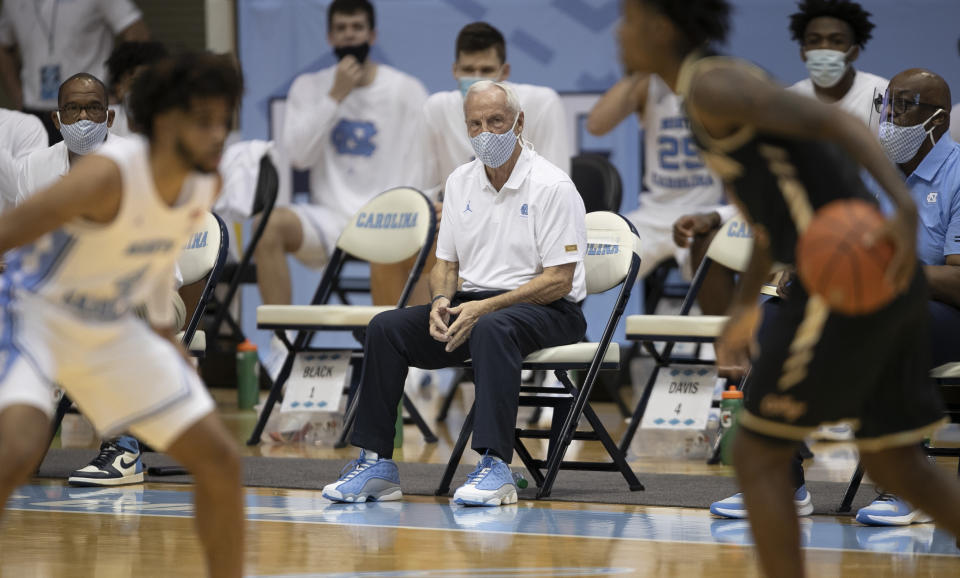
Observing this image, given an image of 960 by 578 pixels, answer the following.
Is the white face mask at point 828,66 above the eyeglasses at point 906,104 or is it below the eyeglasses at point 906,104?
below

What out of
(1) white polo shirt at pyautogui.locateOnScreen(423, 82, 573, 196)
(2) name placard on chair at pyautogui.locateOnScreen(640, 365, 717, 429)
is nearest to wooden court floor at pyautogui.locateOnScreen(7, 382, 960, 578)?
(2) name placard on chair at pyautogui.locateOnScreen(640, 365, 717, 429)

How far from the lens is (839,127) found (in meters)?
2.60

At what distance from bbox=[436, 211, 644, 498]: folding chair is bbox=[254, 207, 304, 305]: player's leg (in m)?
2.54

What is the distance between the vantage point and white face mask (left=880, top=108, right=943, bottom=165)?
4.69 m

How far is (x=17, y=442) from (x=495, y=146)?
2883 millimetres

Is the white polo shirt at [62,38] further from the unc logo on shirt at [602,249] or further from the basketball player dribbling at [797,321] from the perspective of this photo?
the basketball player dribbling at [797,321]

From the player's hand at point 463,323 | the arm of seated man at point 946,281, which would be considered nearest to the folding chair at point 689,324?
the player's hand at point 463,323

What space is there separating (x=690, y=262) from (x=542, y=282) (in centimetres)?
209

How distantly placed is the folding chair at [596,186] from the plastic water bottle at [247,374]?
44.4 inches

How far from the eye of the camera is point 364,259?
21.7 feet

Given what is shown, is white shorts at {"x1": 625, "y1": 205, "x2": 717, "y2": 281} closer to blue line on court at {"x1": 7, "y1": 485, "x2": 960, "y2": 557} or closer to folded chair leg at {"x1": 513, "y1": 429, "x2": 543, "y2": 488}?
folded chair leg at {"x1": 513, "y1": 429, "x2": 543, "y2": 488}

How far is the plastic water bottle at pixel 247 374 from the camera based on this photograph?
774 centimetres

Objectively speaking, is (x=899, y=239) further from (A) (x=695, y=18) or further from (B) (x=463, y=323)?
(B) (x=463, y=323)

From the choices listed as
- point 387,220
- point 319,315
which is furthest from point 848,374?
point 387,220
